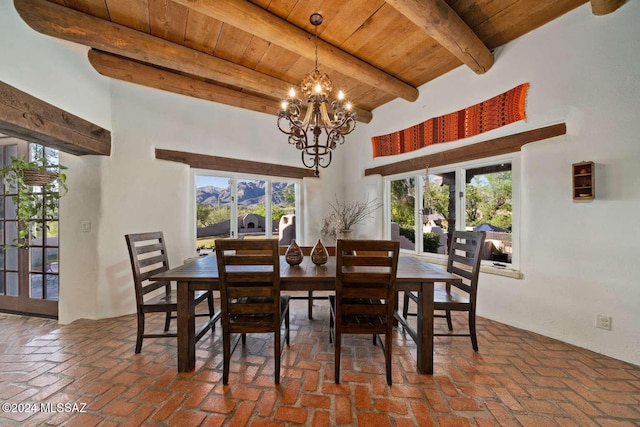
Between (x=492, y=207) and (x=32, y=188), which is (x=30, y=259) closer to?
(x=32, y=188)

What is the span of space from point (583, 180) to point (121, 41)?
4.19 metres

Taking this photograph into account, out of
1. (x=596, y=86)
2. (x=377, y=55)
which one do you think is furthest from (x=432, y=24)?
(x=596, y=86)

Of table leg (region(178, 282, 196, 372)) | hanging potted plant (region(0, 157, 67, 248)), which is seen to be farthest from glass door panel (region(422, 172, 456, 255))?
hanging potted plant (region(0, 157, 67, 248))

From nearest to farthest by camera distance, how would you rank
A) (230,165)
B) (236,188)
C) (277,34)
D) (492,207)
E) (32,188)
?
(277,34), (32,188), (492,207), (230,165), (236,188)

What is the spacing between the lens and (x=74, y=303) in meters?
2.63

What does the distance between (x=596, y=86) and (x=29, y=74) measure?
466 cm

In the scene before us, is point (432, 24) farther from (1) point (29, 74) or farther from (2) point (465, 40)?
(1) point (29, 74)

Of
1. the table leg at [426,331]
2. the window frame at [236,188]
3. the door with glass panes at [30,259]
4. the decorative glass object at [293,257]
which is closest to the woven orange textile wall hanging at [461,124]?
the window frame at [236,188]

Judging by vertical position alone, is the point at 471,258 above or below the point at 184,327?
above

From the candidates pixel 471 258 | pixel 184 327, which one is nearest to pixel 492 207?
pixel 471 258

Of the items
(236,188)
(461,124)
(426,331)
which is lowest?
(426,331)

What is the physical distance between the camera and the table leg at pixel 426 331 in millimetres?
1751

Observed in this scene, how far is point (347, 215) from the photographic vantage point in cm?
437

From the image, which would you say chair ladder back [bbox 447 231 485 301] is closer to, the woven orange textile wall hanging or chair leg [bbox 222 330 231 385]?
the woven orange textile wall hanging
